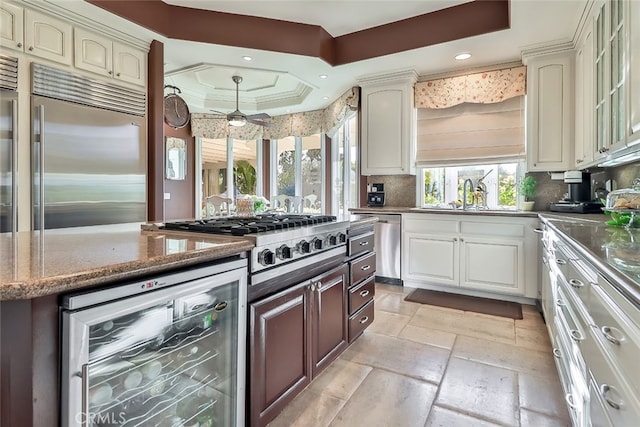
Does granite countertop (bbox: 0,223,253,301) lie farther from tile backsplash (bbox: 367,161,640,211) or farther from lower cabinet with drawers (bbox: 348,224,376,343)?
tile backsplash (bbox: 367,161,640,211)

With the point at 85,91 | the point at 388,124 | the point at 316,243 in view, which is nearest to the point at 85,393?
the point at 316,243

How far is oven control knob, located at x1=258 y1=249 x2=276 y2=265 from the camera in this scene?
1392 millimetres

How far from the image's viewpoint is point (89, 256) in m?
0.97

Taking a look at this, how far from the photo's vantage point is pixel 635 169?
2.34m

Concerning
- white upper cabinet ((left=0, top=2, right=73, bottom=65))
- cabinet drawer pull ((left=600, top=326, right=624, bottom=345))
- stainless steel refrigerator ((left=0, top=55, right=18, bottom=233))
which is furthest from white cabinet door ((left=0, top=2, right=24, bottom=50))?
cabinet drawer pull ((left=600, top=326, right=624, bottom=345))

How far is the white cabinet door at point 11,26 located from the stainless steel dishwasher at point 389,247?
3.36m

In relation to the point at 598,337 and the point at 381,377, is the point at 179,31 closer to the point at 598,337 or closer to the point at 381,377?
the point at 381,377

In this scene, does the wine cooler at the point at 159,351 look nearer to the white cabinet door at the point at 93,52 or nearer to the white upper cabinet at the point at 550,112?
the white cabinet door at the point at 93,52

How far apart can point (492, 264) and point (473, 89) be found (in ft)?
6.47

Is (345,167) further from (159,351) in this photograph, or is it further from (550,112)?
(159,351)

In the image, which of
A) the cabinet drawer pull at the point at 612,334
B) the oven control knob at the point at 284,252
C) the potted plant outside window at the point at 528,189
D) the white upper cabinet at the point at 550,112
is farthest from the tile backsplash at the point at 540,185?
the oven control knob at the point at 284,252

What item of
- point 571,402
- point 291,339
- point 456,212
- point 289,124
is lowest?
point 571,402

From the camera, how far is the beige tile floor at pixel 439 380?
1.68 m

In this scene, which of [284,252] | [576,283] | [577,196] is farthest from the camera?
[577,196]
